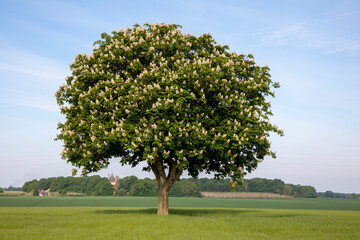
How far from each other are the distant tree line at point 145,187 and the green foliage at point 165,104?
3995 inches

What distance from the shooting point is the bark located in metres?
28.8

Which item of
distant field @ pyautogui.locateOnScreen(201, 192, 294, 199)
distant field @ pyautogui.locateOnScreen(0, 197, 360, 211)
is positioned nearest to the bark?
distant field @ pyautogui.locateOnScreen(0, 197, 360, 211)

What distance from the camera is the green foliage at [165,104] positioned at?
23.5 metres

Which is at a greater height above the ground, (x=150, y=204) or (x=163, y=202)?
(x=163, y=202)

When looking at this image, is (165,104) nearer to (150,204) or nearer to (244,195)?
(150,204)

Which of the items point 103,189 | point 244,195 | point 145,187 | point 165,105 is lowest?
point 244,195

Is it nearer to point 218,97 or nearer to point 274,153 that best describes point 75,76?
point 218,97

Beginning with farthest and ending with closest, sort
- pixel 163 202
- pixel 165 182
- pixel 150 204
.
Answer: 1. pixel 150 204
2. pixel 165 182
3. pixel 163 202

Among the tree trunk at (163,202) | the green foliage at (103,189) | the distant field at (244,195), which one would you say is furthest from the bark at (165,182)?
the green foliage at (103,189)

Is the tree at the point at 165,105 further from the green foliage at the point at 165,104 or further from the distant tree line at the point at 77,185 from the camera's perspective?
the distant tree line at the point at 77,185

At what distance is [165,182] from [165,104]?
32.5 ft

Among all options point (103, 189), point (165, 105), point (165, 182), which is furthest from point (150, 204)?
point (103, 189)

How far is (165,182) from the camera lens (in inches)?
1158

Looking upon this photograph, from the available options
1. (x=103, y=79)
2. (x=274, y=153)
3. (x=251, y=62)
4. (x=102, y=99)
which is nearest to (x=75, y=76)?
(x=103, y=79)
